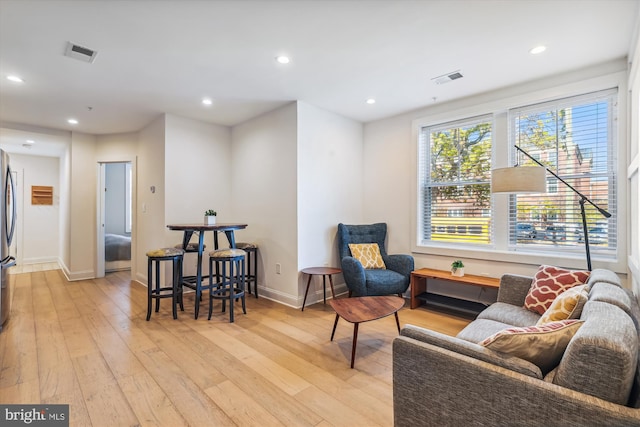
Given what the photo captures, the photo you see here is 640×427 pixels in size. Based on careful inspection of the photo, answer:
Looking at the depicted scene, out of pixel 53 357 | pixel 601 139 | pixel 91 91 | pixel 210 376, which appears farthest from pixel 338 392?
pixel 91 91

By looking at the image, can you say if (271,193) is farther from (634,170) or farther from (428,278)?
(634,170)

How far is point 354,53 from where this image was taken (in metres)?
2.60

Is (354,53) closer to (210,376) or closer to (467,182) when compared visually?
(467,182)

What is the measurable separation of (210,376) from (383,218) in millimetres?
3053

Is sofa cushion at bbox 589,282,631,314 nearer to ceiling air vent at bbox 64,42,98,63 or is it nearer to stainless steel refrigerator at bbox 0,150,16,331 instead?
ceiling air vent at bbox 64,42,98,63

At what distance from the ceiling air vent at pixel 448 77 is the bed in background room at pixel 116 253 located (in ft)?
20.3

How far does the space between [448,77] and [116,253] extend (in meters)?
6.40

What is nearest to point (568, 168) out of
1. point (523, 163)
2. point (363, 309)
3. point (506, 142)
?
point (523, 163)

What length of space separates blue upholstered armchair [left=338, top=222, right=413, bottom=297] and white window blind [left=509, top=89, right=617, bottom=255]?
4.19 ft

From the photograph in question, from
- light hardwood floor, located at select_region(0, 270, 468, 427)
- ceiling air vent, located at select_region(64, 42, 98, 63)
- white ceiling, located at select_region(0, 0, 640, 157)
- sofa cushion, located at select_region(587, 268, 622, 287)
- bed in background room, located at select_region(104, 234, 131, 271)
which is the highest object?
white ceiling, located at select_region(0, 0, 640, 157)

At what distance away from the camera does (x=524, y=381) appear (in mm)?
1071

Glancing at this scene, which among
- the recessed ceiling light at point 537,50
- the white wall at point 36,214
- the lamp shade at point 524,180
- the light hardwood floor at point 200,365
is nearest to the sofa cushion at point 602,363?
the light hardwood floor at point 200,365

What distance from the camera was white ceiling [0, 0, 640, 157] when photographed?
2.04 metres

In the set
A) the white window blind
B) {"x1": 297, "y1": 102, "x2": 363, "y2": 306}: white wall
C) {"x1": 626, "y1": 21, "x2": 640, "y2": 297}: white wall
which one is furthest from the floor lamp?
{"x1": 297, "y1": 102, "x2": 363, "y2": 306}: white wall
